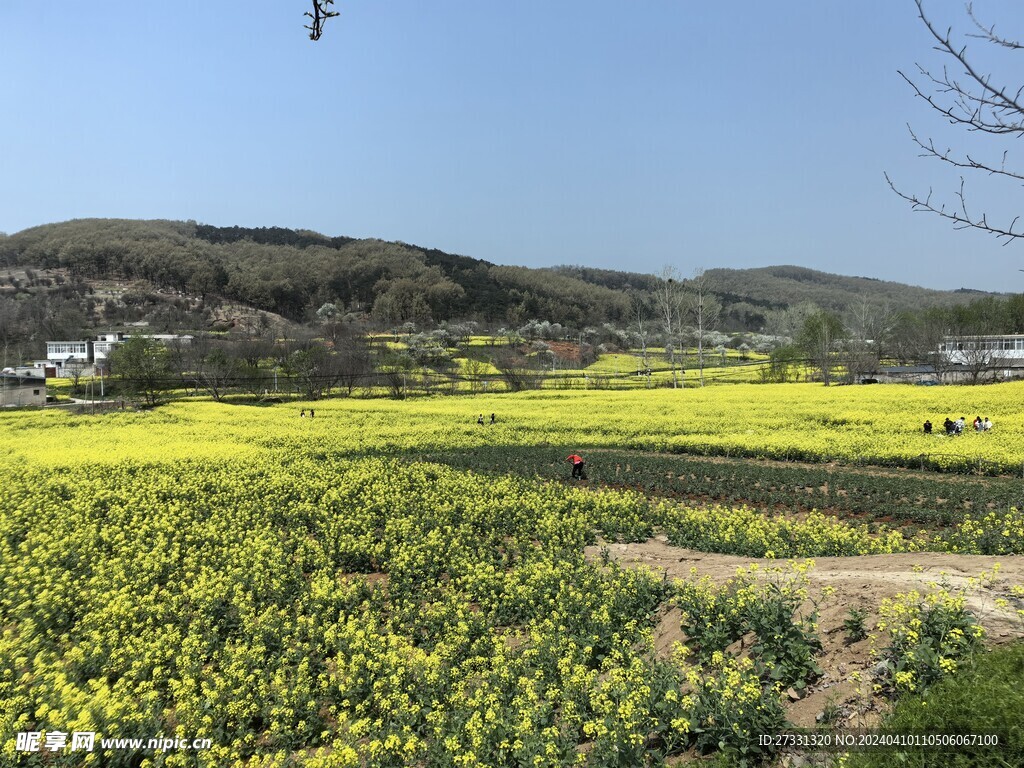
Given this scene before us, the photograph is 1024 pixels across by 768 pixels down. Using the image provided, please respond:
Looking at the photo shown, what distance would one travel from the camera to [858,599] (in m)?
6.32

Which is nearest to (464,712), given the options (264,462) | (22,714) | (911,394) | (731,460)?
(22,714)

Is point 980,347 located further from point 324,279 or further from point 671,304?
point 324,279

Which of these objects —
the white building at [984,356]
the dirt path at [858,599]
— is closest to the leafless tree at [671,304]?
the white building at [984,356]

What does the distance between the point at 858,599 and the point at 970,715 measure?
244 cm

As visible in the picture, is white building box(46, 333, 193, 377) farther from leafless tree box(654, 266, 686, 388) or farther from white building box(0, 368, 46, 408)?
leafless tree box(654, 266, 686, 388)

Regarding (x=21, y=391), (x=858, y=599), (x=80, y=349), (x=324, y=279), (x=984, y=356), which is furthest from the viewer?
(x=324, y=279)

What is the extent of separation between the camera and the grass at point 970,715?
3.71 metres

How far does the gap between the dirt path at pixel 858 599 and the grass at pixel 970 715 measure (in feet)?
1.40

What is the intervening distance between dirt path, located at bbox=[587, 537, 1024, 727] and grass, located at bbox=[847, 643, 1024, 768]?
1.40 feet

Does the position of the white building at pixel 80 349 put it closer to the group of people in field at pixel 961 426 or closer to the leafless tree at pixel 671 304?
the leafless tree at pixel 671 304

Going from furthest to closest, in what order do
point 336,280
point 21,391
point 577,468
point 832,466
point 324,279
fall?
point 336,280, point 324,279, point 21,391, point 832,466, point 577,468

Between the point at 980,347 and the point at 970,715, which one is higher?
the point at 980,347

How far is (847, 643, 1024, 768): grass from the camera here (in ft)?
12.2

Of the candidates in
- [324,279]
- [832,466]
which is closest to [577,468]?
[832,466]
